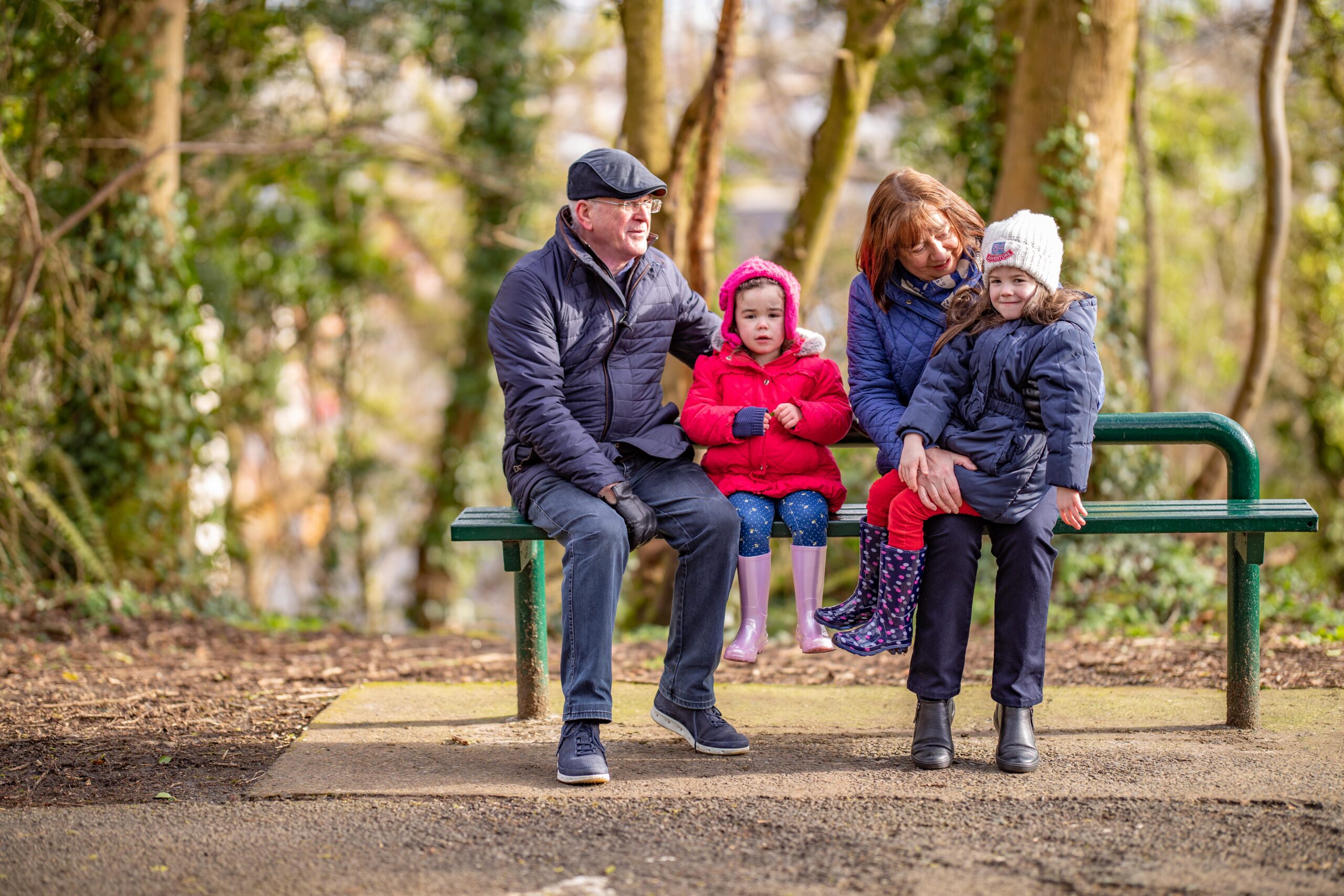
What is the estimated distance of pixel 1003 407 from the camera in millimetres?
3223

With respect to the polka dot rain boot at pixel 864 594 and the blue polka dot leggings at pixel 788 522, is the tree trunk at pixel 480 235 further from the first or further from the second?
the polka dot rain boot at pixel 864 594

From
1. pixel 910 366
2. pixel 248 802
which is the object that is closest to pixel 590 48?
pixel 910 366

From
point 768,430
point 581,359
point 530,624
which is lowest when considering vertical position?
point 530,624

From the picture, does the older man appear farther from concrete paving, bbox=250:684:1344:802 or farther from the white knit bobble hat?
the white knit bobble hat

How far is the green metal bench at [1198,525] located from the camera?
3.32 metres

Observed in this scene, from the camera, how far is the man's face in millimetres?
3438

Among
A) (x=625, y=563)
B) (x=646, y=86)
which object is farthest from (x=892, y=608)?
(x=646, y=86)

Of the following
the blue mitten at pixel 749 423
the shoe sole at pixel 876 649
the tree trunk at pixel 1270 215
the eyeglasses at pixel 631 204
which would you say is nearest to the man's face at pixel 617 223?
the eyeglasses at pixel 631 204

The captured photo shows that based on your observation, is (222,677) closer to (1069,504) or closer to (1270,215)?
(1069,504)

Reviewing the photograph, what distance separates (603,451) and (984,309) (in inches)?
45.0

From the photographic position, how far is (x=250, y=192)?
32.7 feet

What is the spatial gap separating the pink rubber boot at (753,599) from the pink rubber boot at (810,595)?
0.09m

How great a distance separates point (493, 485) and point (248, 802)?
8.13 meters

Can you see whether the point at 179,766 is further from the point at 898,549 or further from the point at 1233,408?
the point at 1233,408
